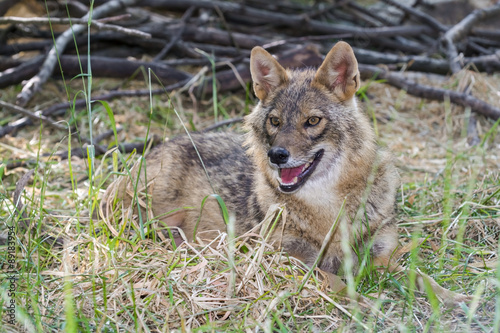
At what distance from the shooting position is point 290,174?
3705mm

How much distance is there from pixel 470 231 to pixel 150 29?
5.85 metres

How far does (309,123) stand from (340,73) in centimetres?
49

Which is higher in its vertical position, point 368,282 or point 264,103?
point 264,103

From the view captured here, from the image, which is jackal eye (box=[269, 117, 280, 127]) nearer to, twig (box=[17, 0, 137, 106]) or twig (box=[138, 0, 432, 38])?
twig (box=[17, 0, 137, 106])

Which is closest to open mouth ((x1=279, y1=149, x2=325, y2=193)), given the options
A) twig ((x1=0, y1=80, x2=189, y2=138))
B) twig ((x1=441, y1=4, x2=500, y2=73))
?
twig ((x1=0, y1=80, x2=189, y2=138))

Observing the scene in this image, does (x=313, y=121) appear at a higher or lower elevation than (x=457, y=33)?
higher

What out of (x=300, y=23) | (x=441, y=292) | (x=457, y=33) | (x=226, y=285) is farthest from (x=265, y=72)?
(x=457, y=33)

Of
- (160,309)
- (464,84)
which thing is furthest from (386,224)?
(464,84)

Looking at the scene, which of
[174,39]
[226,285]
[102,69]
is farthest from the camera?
[174,39]

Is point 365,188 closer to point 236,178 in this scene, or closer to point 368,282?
point 368,282

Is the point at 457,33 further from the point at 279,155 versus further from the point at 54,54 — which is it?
the point at 54,54

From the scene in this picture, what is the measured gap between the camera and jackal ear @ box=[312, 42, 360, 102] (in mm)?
3684

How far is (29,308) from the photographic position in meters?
3.11

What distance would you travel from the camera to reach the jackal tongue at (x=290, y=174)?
3685mm
